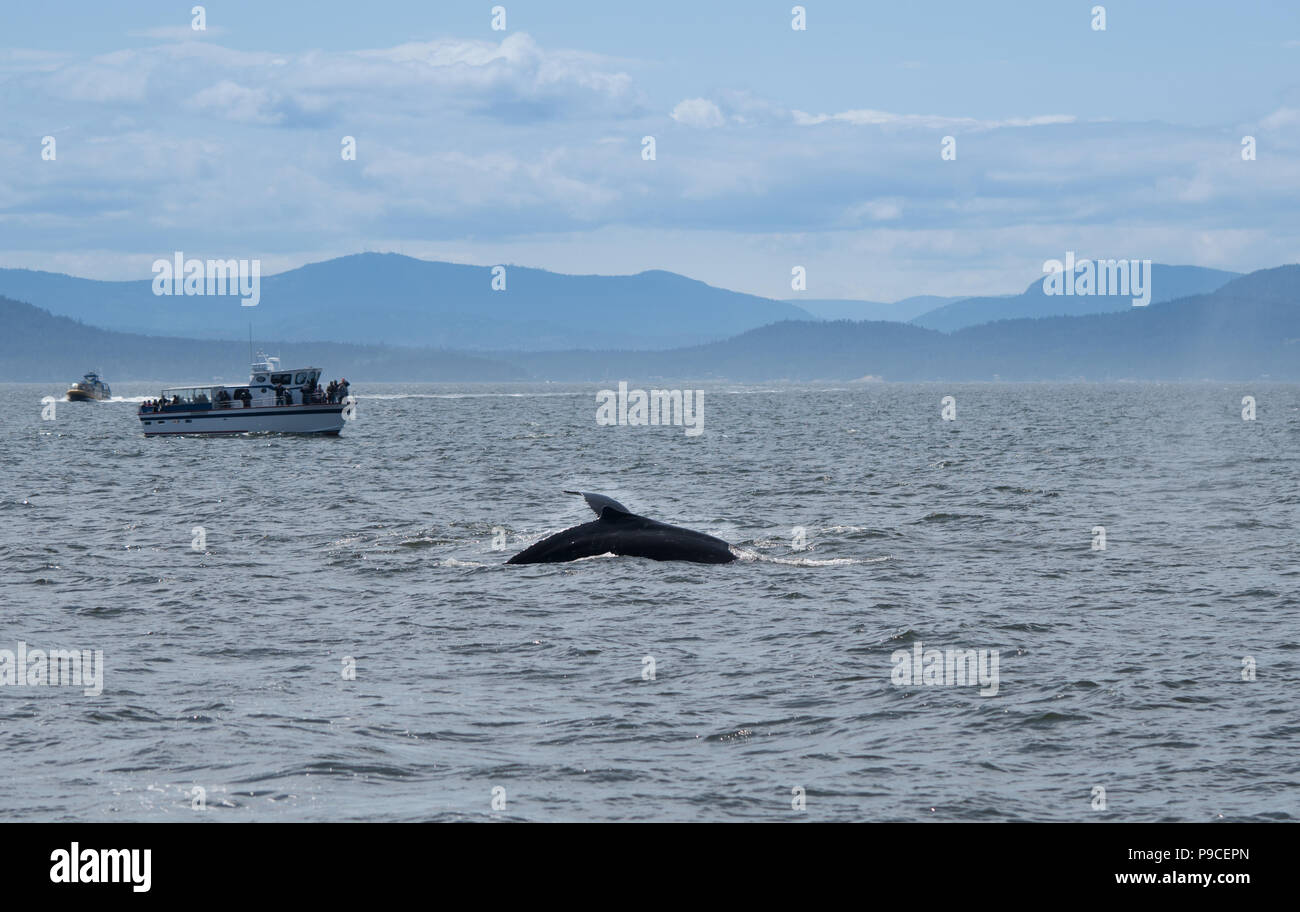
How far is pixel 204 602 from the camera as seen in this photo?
21391 millimetres

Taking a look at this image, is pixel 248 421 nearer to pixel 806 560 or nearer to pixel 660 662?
pixel 806 560

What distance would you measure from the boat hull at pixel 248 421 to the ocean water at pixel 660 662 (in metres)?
46.2

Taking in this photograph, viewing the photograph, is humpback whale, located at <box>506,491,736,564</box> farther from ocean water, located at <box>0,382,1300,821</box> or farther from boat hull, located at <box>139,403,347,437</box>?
boat hull, located at <box>139,403,347,437</box>

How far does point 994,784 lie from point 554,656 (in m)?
6.85

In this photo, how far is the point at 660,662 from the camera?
16.6 metres

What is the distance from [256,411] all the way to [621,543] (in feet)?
213

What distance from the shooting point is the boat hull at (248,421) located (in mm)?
85750

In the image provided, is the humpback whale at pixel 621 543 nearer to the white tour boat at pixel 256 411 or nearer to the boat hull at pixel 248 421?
the boat hull at pixel 248 421

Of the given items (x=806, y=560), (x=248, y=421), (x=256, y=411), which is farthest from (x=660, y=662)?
(x=248, y=421)
